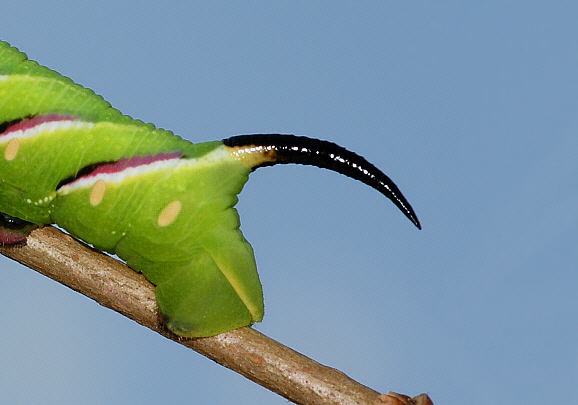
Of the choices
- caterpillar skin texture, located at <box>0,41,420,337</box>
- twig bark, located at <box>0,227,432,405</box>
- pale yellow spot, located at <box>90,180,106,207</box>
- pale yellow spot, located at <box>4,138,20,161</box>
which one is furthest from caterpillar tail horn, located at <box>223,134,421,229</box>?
pale yellow spot, located at <box>4,138,20,161</box>

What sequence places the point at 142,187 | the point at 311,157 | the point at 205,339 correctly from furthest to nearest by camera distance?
the point at 205,339, the point at 142,187, the point at 311,157

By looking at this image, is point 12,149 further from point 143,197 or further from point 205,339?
point 205,339

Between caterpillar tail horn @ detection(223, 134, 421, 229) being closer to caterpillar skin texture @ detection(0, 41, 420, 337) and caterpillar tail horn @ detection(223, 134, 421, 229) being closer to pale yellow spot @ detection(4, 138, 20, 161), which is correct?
caterpillar skin texture @ detection(0, 41, 420, 337)

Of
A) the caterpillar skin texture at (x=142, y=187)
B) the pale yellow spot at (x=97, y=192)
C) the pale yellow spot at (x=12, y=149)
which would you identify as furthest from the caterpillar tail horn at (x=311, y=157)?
the pale yellow spot at (x=12, y=149)

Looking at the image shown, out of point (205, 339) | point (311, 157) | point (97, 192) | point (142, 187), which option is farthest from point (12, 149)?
point (311, 157)

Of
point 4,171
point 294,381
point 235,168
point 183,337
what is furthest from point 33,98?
point 294,381
